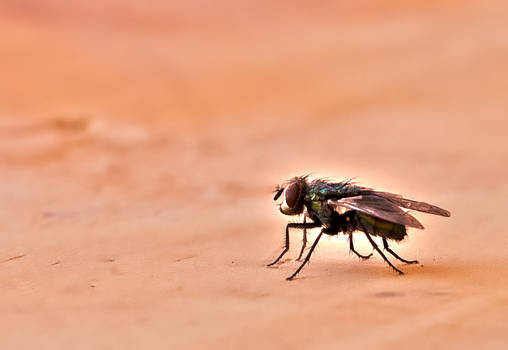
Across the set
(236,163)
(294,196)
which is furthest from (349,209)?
(236,163)

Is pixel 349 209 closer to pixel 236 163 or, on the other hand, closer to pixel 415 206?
pixel 415 206

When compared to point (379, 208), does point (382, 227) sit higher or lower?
lower

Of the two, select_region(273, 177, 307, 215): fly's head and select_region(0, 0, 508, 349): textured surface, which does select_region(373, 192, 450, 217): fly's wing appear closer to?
select_region(0, 0, 508, 349): textured surface

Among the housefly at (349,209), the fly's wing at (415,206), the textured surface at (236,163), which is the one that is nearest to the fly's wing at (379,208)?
the housefly at (349,209)

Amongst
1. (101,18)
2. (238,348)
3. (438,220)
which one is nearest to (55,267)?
(238,348)

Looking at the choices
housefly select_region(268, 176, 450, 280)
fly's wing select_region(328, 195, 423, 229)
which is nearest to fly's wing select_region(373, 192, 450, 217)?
housefly select_region(268, 176, 450, 280)

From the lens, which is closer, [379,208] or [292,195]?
[379,208]
